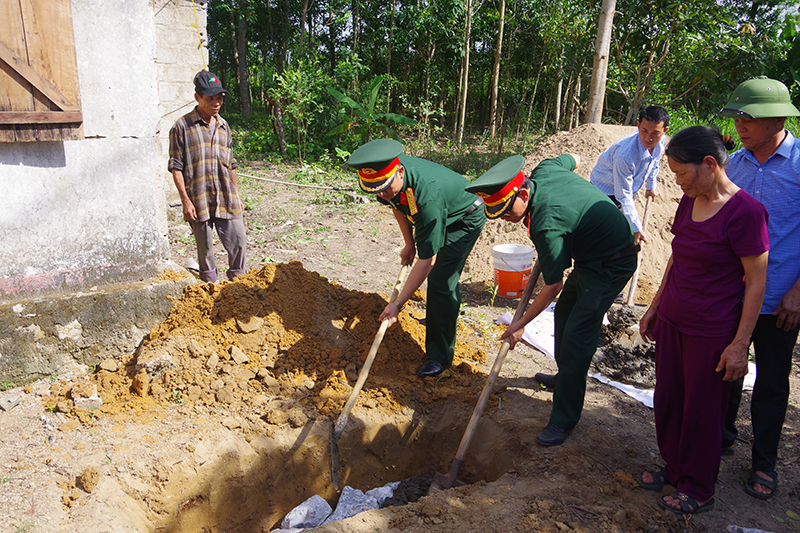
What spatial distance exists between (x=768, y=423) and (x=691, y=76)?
10.1 metres

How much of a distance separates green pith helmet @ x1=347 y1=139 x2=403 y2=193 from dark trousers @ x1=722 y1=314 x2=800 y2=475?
84.1 inches

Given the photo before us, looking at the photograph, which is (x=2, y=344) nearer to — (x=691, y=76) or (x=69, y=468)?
(x=69, y=468)

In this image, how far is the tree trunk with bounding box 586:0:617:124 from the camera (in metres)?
7.72

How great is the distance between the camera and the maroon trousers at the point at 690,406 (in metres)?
2.40

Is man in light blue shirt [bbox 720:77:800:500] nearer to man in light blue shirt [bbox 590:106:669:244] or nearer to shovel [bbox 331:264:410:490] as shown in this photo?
man in light blue shirt [bbox 590:106:669:244]

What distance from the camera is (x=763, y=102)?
2502 millimetres

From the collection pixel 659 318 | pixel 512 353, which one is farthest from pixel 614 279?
pixel 512 353

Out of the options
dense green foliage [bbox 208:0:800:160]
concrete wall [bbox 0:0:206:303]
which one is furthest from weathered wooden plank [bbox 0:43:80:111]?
dense green foliage [bbox 208:0:800:160]

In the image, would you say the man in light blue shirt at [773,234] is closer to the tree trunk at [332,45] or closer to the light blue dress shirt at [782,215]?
the light blue dress shirt at [782,215]

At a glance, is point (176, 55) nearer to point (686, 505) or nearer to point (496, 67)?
point (496, 67)

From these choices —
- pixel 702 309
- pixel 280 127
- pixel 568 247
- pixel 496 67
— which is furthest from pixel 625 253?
pixel 280 127

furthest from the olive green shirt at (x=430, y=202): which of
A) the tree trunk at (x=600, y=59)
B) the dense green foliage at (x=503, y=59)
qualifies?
the dense green foliage at (x=503, y=59)

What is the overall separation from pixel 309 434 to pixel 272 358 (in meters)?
0.69

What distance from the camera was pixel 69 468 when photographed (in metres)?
2.86
